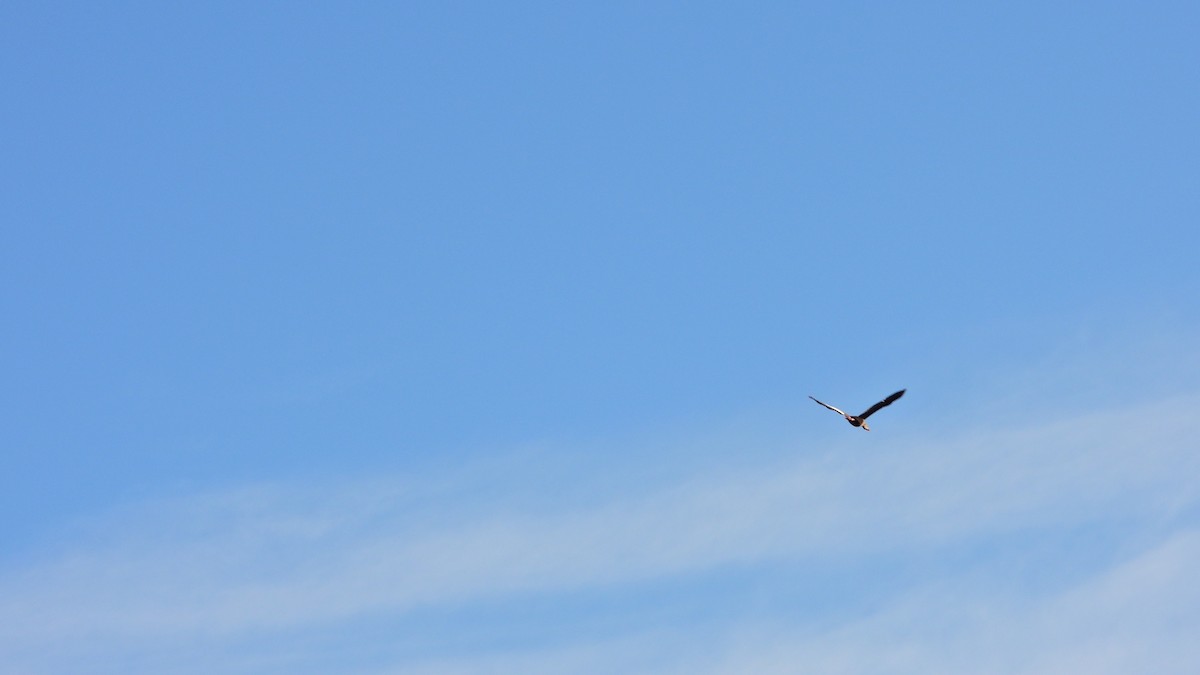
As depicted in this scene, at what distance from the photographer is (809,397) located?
237ft

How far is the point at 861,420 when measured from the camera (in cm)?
8019

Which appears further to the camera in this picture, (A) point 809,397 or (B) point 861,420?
Answer: (B) point 861,420

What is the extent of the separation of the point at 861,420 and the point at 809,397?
39.5ft
